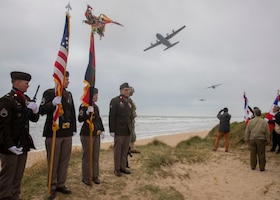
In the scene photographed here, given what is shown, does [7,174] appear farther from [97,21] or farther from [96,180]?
[97,21]

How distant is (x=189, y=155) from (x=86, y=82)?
21.2 ft

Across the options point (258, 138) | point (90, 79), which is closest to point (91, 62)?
point (90, 79)

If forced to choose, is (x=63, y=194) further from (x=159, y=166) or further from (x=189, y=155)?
(x=189, y=155)

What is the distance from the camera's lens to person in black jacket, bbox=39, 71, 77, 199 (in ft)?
15.9

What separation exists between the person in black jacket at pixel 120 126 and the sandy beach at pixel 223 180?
50 cm

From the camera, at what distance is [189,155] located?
35.2ft

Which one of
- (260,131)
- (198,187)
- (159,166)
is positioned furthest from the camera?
(260,131)

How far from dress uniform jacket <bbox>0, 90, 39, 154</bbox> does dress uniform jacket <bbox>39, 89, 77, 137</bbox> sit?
0.30 meters

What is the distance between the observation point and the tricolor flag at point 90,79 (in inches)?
228

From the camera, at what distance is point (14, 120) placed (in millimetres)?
4145

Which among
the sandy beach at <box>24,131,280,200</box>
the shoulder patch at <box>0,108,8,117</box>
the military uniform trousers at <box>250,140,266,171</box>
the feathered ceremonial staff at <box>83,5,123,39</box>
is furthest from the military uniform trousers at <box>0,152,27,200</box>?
the military uniform trousers at <box>250,140,266,171</box>

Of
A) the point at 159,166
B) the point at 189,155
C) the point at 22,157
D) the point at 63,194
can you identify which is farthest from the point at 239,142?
the point at 22,157

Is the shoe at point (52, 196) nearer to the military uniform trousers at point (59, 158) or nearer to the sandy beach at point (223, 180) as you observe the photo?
the military uniform trousers at point (59, 158)

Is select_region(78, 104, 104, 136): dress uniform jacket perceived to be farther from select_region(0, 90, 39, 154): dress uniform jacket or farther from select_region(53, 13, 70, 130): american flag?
select_region(0, 90, 39, 154): dress uniform jacket
